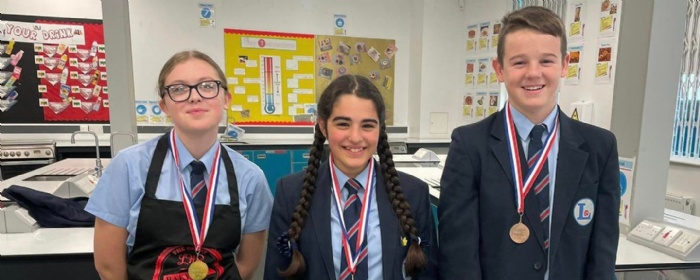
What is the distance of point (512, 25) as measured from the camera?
1202 millimetres

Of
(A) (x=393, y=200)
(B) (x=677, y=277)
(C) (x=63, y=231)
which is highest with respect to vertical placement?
(A) (x=393, y=200)

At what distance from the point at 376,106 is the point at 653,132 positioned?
1.50m

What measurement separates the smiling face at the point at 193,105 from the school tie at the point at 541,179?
Answer: 1025 mm

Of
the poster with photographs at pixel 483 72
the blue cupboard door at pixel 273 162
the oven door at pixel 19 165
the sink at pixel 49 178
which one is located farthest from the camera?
the poster with photographs at pixel 483 72

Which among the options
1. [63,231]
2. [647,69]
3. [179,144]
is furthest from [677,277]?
[63,231]

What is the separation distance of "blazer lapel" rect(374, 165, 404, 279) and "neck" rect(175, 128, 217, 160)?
61 centimetres

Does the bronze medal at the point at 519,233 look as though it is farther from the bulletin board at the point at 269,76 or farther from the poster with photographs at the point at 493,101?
the bulletin board at the point at 269,76

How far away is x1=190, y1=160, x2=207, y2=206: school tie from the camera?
4.43ft

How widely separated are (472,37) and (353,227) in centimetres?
481

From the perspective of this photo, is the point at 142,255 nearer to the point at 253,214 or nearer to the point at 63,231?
the point at 253,214

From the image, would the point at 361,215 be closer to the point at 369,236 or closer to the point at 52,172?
the point at 369,236

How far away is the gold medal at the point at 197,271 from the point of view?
1.29 metres

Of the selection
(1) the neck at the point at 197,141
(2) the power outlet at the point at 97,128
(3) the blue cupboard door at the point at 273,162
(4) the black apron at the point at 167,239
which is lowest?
(3) the blue cupboard door at the point at 273,162

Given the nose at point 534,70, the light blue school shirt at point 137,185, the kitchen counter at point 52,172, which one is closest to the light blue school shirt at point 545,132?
the nose at point 534,70
